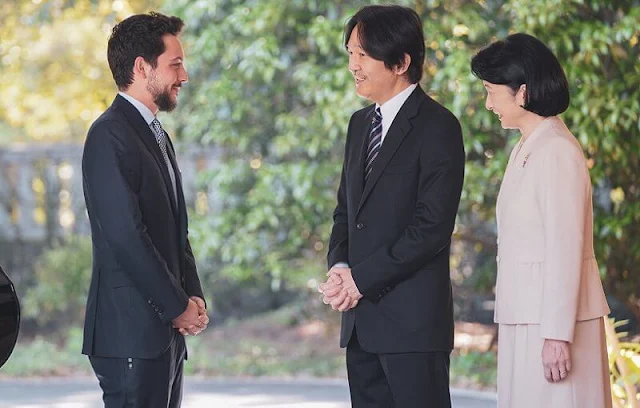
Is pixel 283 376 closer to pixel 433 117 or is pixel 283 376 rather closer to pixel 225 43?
pixel 225 43

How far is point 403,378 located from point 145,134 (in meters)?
0.99

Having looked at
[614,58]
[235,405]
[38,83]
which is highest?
[38,83]

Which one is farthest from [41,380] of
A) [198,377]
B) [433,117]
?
[433,117]

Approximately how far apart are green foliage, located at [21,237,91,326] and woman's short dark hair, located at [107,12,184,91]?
5691mm

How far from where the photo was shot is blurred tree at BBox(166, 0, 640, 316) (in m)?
5.67

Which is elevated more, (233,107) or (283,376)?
(233,107)

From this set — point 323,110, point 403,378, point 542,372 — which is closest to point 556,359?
point 542,372

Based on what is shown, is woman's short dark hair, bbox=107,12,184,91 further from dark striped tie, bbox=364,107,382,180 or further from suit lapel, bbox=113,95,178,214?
dark striped tie, bbox=364,107,382,180

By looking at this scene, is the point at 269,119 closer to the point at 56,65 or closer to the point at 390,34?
the point at 56,65

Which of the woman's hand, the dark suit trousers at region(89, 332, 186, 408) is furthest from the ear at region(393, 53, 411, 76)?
the dark suit trousers at region(89, 332, 186, 408)

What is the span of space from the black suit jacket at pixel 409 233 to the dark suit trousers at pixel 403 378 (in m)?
0.04

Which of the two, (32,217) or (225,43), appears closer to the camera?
(225,43)

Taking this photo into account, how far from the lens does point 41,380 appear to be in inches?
293

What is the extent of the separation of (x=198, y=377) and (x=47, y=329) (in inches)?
77.9
